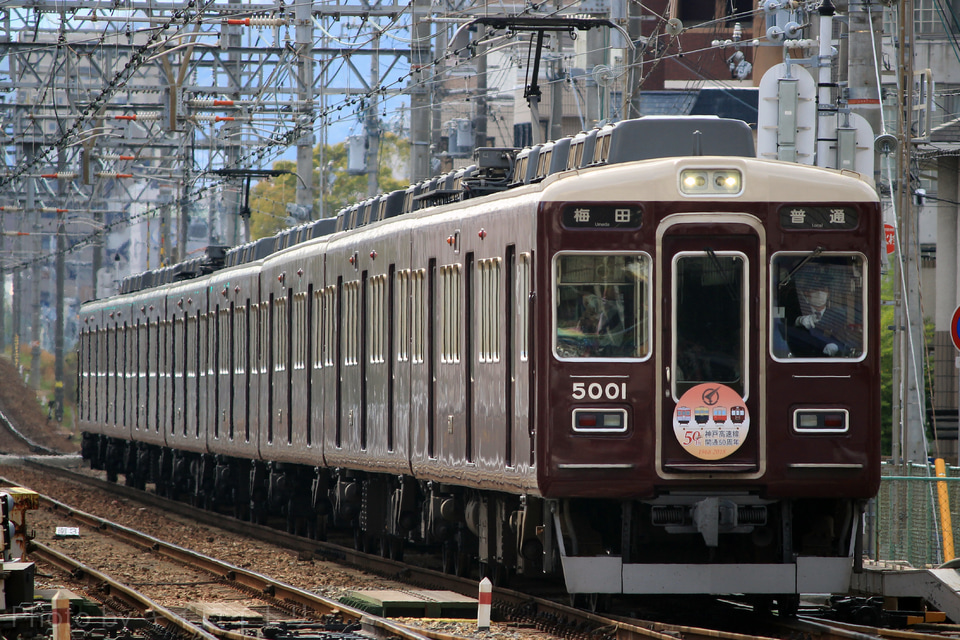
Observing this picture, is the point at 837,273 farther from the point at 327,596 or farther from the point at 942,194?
the point at 942,194

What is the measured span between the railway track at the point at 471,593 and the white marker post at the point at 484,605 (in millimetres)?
415

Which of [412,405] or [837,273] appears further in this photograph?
[412,405]

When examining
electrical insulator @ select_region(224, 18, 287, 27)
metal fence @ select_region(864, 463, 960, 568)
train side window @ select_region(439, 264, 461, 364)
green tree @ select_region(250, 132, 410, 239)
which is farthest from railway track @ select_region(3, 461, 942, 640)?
green tree @ select_region(250, 132, 410, 239)

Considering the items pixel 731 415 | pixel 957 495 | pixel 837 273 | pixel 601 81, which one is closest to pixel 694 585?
pixel 731 415

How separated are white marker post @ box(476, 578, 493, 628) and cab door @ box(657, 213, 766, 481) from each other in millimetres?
1242

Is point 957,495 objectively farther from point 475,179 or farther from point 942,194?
point 942,194

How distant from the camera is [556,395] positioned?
1110 centimetres

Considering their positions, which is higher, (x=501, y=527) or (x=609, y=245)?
(x=609, y=245)

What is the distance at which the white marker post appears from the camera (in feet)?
36.1

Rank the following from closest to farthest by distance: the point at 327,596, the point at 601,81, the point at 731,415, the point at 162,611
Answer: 1. the point at 731,415
2. the point at 162,611
3. the point at 327,596
4. the point at 601,81

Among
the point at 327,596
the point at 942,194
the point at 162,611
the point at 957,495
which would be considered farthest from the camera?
the point at 942,194

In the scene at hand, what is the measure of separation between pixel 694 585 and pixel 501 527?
7.19ft

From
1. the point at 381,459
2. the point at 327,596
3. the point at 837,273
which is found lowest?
the point at 327,596

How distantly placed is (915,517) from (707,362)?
4.94 m
